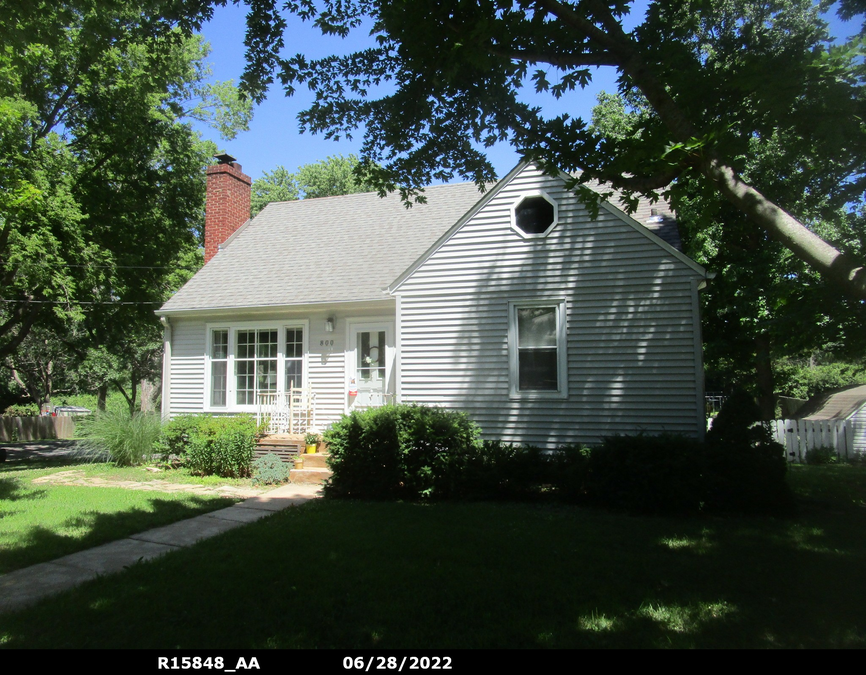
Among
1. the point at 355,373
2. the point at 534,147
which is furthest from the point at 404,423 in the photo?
the point at 534,147

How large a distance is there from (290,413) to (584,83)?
8.86 meters

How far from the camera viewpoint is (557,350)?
404 inches

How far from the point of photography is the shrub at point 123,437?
12.8 metres

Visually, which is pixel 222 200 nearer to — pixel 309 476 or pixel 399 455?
pixel 309 476

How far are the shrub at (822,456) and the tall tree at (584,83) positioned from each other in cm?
917

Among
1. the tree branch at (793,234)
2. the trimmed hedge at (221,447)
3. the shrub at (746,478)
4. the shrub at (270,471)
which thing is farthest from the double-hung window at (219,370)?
the tree branch at (793,234)

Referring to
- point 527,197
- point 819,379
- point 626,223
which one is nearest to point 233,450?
point 527,197

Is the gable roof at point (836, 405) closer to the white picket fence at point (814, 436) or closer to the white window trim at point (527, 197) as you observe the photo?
the white picket fence at point (814, 436)

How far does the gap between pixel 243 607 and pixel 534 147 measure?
5112 millimetres

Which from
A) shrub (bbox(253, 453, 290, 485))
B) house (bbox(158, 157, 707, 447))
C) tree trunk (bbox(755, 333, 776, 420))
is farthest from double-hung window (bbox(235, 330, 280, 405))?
tree trunk (bbox(755, 333, 776, 420))

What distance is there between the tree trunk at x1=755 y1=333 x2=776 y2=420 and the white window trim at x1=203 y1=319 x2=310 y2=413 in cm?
1113

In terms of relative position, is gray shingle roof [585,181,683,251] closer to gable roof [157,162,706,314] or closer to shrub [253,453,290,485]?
gable roof [157,162,706,314]

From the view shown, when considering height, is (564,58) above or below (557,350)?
above

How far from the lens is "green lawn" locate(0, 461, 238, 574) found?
20.5 feet
